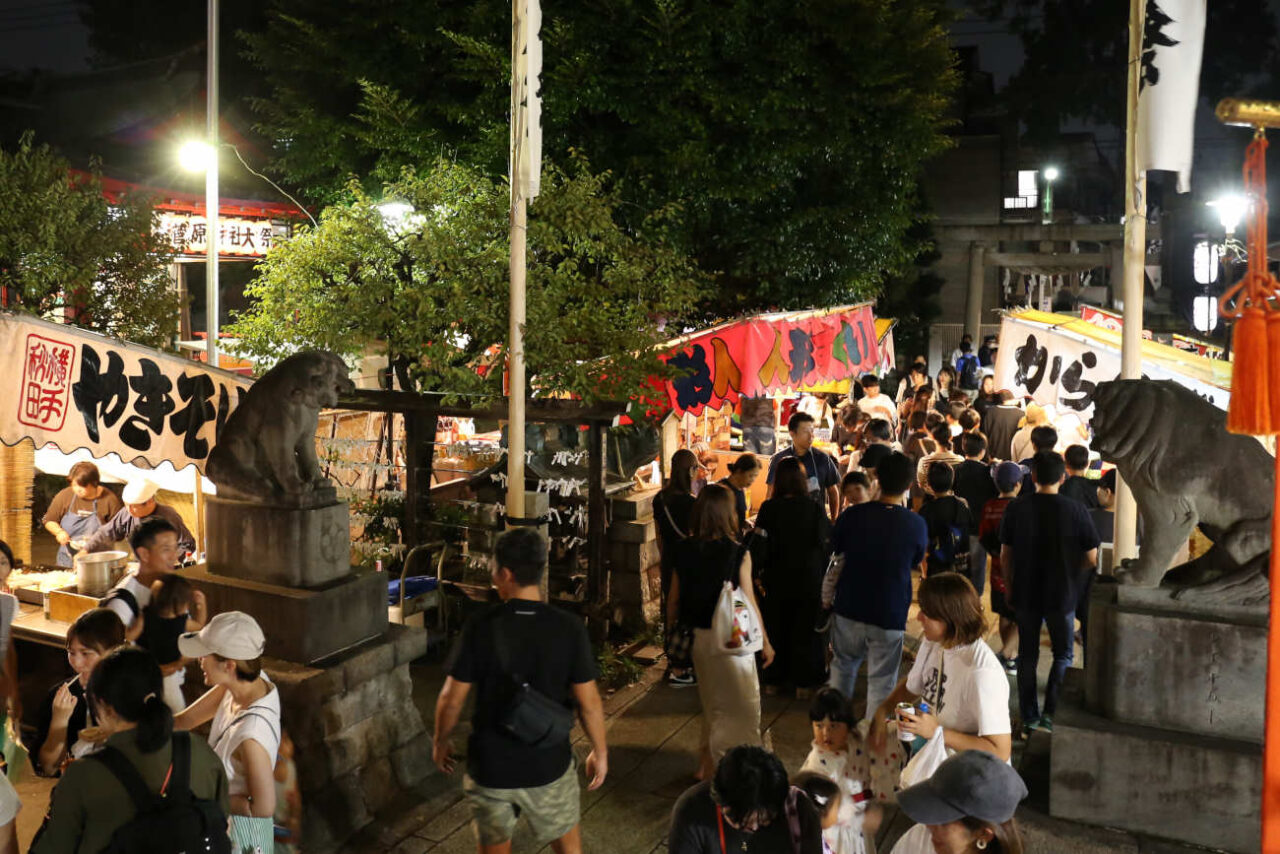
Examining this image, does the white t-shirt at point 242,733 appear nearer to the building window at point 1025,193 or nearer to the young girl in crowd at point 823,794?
the young girl in crowd at point 823,794

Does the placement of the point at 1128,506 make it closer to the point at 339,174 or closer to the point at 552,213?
the point at 552,213

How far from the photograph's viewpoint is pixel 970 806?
10.0 feet

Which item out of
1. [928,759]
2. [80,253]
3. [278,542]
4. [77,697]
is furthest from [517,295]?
[80,253]

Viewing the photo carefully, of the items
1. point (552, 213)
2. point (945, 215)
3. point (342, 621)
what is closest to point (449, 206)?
point (552, 213)

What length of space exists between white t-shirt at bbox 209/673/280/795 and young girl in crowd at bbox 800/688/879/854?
2339mm

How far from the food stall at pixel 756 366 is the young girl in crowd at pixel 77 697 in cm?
556

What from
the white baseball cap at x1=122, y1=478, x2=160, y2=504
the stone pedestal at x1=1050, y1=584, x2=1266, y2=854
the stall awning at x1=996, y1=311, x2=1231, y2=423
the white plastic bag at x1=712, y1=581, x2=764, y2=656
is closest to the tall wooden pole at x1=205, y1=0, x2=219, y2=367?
the white baseball cap at x1=122, y1=478, x2=160, y2=504

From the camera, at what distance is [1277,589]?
298cm

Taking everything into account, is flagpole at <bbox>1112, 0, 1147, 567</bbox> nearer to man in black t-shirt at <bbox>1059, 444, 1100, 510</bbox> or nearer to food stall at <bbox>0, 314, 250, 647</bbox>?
man in black t-shirt at <bbox>1059, 444, 1100, 510</bbox>

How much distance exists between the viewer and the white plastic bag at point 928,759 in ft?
13.8

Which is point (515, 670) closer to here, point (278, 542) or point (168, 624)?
point (168, 624)

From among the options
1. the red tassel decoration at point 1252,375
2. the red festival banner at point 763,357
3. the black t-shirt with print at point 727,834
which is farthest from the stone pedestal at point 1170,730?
the red festival banner at point 763,357

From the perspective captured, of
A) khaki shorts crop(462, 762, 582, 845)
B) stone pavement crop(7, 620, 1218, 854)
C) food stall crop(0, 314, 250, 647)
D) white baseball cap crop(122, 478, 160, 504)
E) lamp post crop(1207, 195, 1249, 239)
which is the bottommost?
stone pavement crop(7, 620, 1218, 854)

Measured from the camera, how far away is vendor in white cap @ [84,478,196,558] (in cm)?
866
